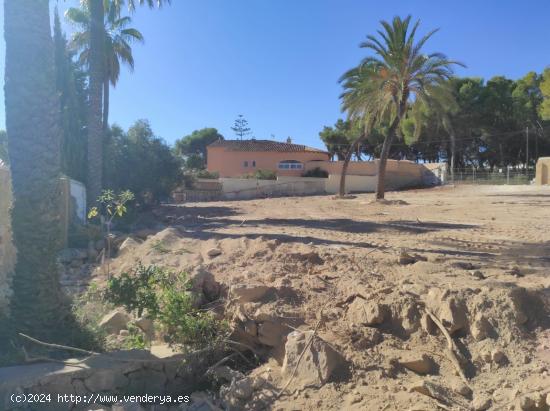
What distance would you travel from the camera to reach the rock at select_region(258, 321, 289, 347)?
19.0ft

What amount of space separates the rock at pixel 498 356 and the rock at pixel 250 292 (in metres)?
2.82

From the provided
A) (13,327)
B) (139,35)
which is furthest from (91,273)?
(139,35)

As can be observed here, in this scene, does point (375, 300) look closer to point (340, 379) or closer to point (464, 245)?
point (340, 379)

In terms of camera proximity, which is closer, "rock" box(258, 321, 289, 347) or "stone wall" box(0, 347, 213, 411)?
"stone wall" box(0, 347, 213, 411)

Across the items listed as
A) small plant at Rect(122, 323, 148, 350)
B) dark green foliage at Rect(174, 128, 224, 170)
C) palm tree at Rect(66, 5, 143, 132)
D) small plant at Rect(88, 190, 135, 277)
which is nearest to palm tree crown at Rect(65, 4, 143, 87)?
palm tree at Rect(66, 5, 143, 132)

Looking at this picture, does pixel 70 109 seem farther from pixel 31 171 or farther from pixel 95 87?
pixel 31 171

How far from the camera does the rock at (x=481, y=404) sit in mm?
4129

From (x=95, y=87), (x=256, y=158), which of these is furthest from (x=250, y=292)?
(x=256, y=158)

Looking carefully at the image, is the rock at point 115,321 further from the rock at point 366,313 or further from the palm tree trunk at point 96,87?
the palm tree trunk at point 96,87

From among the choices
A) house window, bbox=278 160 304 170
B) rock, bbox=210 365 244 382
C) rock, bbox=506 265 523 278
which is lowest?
rock, bbox=210 365 244 382

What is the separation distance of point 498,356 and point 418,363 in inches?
27.8

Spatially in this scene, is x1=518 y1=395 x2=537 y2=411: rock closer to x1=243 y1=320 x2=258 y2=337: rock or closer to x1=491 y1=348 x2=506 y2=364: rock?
x1=491 y1=348 x2=506 y2=364: rock

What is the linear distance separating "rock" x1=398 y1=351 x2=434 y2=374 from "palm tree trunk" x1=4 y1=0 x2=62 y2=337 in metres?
3.87

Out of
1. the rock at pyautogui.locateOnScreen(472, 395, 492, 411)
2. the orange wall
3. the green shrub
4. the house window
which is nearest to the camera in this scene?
the rock at pyautogui.locateOnScreen(472, 395, 492, 411)
